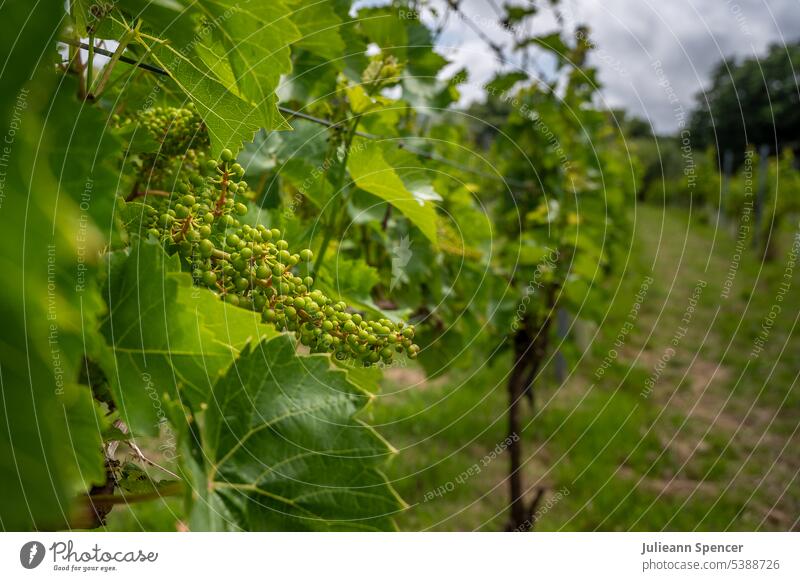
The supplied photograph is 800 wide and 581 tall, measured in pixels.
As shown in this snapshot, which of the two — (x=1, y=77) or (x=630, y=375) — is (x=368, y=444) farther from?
(x=630, y=375)

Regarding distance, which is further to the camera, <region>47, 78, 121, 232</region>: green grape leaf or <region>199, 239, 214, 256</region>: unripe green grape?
<region>199, 239, 214, 256</region>: unripe green grape

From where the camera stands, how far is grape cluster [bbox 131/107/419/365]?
367mm

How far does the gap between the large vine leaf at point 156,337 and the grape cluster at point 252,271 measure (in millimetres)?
21

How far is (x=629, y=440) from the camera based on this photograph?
325 centimetres

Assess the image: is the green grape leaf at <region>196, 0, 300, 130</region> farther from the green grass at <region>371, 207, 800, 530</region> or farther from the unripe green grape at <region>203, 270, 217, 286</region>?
the green grass at <region>371, 207, 800, 530</region>

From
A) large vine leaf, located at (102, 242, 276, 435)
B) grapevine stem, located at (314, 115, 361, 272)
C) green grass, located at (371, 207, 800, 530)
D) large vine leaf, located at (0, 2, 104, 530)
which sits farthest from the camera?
green grass, located at (371, 207, 800, 530)

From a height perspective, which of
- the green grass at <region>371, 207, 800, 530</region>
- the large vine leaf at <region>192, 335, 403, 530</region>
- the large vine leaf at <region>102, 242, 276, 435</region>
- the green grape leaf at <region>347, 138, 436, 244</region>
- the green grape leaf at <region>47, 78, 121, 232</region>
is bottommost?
the green grass at <region>371, 207, 800, 530</region>

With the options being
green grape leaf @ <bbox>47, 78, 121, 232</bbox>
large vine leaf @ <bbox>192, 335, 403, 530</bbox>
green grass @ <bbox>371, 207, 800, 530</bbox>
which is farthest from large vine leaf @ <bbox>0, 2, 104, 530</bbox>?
green grass @ <bbox>371, 207, 800, 530</bbox>

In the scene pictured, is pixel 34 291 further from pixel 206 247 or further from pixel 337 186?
pixel 337 186

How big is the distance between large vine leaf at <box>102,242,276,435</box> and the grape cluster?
0.07 ft

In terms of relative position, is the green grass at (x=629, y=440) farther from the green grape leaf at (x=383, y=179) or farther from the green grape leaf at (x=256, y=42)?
the green grape leaf at (x=256, y=42)

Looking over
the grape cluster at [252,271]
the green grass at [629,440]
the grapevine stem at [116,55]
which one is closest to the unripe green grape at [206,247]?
the grape cluster at [252,271]

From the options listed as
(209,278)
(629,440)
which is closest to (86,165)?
(209,278)

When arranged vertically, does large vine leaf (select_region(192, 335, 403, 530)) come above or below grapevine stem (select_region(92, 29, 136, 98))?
below
